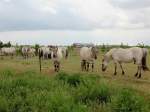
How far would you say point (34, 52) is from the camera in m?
52.2

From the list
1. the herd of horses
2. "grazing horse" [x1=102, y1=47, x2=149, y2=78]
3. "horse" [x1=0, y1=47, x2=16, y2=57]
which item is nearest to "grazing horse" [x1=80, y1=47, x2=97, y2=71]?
the herd of horses

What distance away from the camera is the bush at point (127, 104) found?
12.5 meters

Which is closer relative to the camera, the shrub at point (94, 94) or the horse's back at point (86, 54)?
the shrub at point (94, 94)

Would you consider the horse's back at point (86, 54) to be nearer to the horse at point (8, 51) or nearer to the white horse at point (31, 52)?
the white horse at point (31, 52)

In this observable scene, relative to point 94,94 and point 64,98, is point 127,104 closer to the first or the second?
point 64,98

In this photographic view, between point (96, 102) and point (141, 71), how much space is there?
12131 mm

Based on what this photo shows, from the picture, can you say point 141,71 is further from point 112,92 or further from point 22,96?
point 22,96

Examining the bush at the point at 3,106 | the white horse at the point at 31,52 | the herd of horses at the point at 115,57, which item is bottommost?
the white horse at the point at 31,52

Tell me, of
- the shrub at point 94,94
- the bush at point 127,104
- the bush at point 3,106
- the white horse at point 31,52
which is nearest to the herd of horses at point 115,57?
the shrub at point 94,94

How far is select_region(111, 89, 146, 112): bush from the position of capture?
490 inches

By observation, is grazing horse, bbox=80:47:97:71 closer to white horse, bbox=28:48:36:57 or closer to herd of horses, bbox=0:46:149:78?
herd of horses, bbox=0:46:149:78

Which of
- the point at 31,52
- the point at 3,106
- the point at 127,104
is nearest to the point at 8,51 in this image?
the point at 31,52

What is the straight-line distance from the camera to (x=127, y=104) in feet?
41.2

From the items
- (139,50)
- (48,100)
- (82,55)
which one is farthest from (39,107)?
(82,55)
